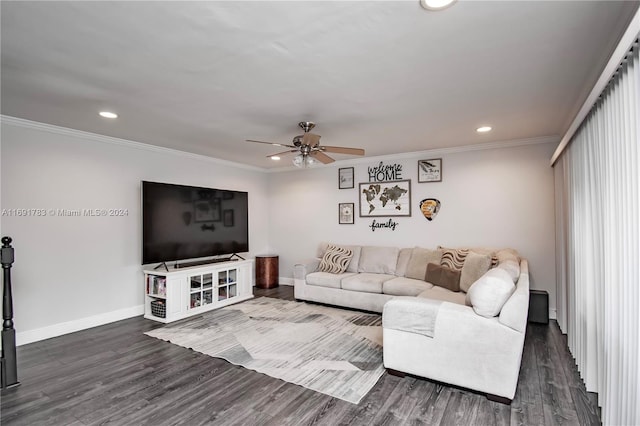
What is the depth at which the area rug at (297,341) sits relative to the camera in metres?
2.85

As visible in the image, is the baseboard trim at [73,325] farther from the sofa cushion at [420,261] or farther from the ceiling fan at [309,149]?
the sofa cushion at [420,261]

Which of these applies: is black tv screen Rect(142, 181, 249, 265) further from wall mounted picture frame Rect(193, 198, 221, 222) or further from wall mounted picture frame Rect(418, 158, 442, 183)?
wall mounted picture frame Rect(418, 158, 442, 183)

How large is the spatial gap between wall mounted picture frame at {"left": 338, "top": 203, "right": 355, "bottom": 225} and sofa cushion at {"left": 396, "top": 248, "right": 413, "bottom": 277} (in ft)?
3.77

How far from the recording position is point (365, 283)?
482 cm

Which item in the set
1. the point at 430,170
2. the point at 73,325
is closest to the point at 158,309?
the point at 73,325

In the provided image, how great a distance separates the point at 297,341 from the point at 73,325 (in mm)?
2816

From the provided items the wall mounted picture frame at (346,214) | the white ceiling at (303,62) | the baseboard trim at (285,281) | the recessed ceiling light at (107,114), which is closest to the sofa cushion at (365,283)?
the wall mounted picture frame at (346,214)

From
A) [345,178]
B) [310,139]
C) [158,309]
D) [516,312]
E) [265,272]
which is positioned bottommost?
[158,309]

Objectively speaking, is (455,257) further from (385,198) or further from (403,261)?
(385,198)

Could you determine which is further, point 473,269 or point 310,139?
point 473,269

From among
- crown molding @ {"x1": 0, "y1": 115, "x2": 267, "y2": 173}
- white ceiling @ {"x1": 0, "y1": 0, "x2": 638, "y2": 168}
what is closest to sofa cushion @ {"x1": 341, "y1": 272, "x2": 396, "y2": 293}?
white ceiling @ {"x1": 0, "y1": 0, "x2": 638, "y2": 168}

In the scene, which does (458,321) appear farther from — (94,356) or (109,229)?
(109,229)

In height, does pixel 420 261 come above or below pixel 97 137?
below

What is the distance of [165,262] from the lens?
4.83 metres
